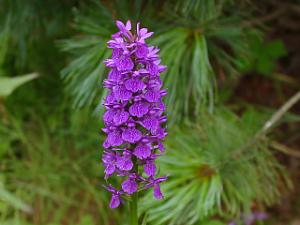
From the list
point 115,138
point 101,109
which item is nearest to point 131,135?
point 115,138

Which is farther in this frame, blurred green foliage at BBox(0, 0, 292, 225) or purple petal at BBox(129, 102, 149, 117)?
blurred green foliage at BBox(0, 0, 292, 225)

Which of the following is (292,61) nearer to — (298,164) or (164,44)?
(298,164)

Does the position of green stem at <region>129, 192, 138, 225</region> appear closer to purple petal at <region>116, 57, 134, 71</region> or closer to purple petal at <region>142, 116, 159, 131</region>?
purple petal at <region>142, 116, 159, 131</region>

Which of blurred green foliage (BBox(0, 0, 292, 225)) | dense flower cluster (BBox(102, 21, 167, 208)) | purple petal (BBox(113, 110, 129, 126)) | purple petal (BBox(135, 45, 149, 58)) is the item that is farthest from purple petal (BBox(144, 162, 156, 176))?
blurred green foliage (BBox(0, 0, 292, 225))

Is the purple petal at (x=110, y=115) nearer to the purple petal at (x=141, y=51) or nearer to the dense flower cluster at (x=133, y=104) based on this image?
the dense flower cluster at (x=133, y=104)

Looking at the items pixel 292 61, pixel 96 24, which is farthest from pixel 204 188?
pixel 292 61

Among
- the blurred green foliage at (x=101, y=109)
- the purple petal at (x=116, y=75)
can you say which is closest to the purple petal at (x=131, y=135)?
the purple petal at (x=116, y=75)
